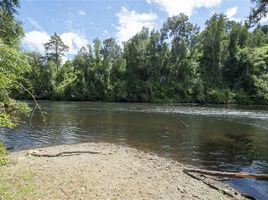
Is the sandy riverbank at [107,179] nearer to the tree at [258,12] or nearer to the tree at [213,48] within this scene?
the tree at [258,12]

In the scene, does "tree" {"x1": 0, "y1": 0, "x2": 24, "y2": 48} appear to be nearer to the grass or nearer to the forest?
the grass

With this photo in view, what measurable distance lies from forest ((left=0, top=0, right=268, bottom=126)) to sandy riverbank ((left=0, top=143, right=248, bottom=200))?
61446 millimetres

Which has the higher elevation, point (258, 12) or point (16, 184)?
point (258, 12)

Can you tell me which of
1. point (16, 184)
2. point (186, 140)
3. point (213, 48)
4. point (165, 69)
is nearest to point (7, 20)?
point (16, 184)

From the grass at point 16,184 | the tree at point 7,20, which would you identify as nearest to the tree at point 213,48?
the grass at point 16,184

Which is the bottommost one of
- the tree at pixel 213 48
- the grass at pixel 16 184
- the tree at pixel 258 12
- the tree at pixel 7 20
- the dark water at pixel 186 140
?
the dark water at pixel 186 140

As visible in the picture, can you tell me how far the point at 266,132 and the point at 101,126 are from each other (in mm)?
16135

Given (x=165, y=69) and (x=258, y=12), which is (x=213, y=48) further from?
(x=258, y=12)

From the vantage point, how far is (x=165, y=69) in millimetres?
83125

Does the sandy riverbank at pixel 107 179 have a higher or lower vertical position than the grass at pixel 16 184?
lower

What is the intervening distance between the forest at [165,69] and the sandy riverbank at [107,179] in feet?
202

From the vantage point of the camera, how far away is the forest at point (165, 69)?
76.3 meters

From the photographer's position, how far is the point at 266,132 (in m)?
25.0

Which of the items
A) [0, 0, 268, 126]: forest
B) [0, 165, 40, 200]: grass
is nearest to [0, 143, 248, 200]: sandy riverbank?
[0, 165, 40, 200]: grass
